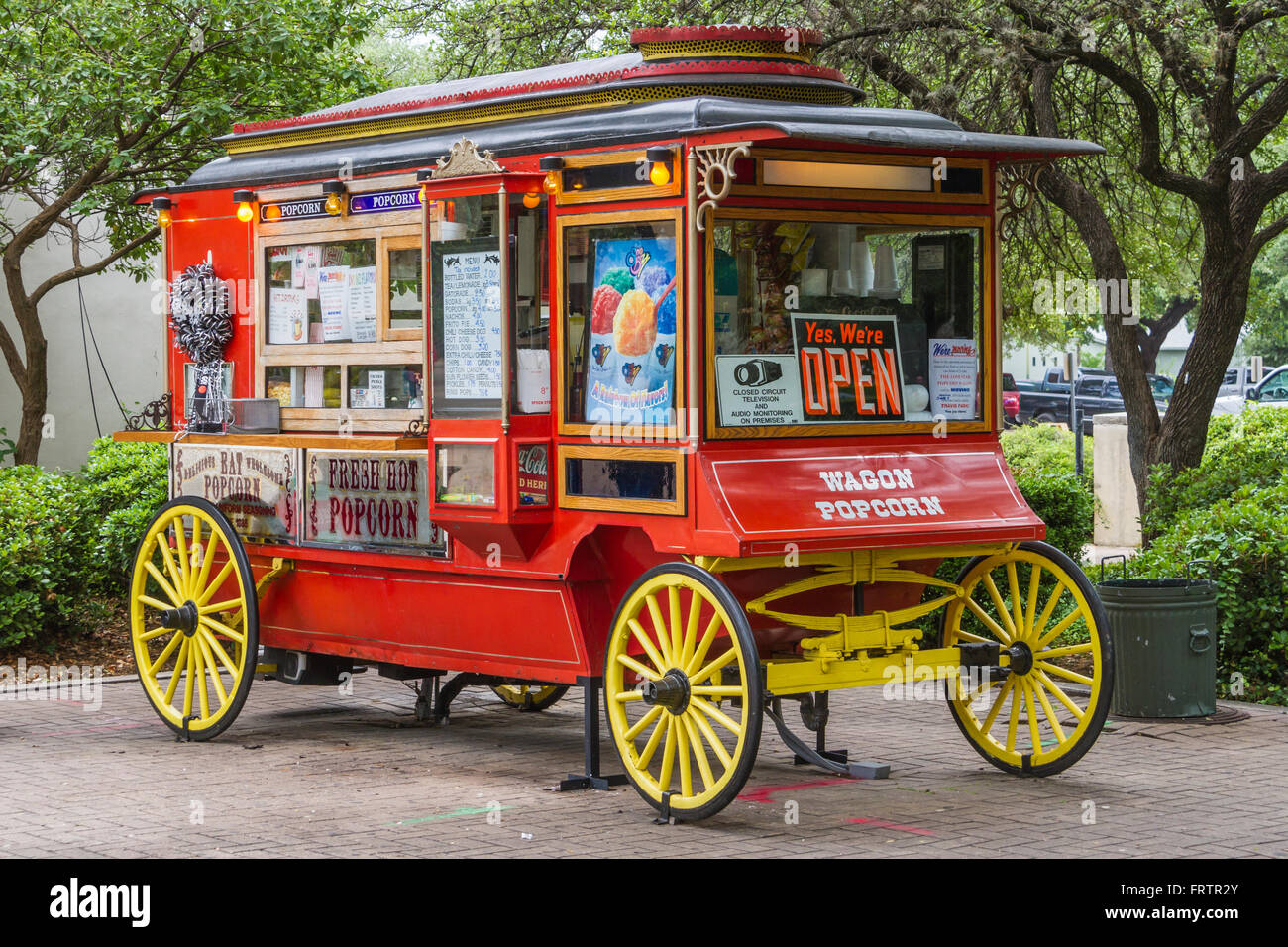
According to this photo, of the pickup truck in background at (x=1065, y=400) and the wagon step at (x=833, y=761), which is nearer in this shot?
the wagon step at (x=833, y=761)

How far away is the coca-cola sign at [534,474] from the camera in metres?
7.55

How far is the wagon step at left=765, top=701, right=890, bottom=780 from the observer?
7.88 metres

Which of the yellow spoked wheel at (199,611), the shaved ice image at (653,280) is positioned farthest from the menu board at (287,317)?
the shaved ice image at (653,280)

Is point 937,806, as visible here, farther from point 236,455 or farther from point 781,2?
point 781,2

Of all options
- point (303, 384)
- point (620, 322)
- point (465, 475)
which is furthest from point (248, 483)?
point (620, 322)

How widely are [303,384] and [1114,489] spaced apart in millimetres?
10887

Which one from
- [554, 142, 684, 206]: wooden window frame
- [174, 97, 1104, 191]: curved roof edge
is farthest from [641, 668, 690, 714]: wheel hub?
[174, 97, 1104, 191]: curved roof edge

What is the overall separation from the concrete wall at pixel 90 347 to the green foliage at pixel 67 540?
20.8 ft

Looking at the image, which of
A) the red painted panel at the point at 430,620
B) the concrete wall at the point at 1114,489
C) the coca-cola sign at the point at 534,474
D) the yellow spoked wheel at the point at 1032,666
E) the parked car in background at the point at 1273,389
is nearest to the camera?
the yellow spoked wheel at the point at 1032,666

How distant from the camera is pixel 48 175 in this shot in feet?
52.4

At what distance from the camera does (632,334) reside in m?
7.24

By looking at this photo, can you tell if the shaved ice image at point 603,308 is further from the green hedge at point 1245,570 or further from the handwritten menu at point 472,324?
the green hedge at point 1245,570

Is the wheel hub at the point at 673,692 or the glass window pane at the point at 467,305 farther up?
the glass window pane at the point at 467,305

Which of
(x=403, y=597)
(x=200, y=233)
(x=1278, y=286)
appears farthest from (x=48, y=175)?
(x=1278, y=286)
